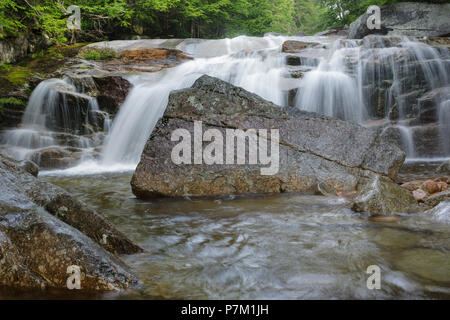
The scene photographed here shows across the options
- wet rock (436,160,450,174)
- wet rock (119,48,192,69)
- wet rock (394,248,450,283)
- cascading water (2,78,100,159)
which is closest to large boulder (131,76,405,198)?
wet rock (436,160,450,174)

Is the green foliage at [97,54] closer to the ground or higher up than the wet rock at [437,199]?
higher up

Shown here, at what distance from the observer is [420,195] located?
476 cm

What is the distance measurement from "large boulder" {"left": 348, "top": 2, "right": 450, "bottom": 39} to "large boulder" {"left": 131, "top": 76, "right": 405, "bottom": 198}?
12646mm

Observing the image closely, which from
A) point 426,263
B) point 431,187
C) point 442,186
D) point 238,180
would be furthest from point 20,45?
point 426,263

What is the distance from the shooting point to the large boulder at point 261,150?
5.19 m

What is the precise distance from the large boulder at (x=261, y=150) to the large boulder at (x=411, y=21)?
12.6 metres

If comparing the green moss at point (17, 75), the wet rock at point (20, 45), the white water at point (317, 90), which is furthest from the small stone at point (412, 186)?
the wet rock at point (20, 45)

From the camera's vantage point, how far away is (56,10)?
15102 millimetres

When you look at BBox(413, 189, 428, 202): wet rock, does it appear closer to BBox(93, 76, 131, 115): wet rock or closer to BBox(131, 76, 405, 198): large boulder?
BBox(131, 76, 405, 198): large boulder

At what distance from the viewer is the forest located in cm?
1396

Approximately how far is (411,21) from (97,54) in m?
15.0

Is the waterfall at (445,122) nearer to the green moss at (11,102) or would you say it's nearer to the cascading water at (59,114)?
the cascading water at (59,114)
